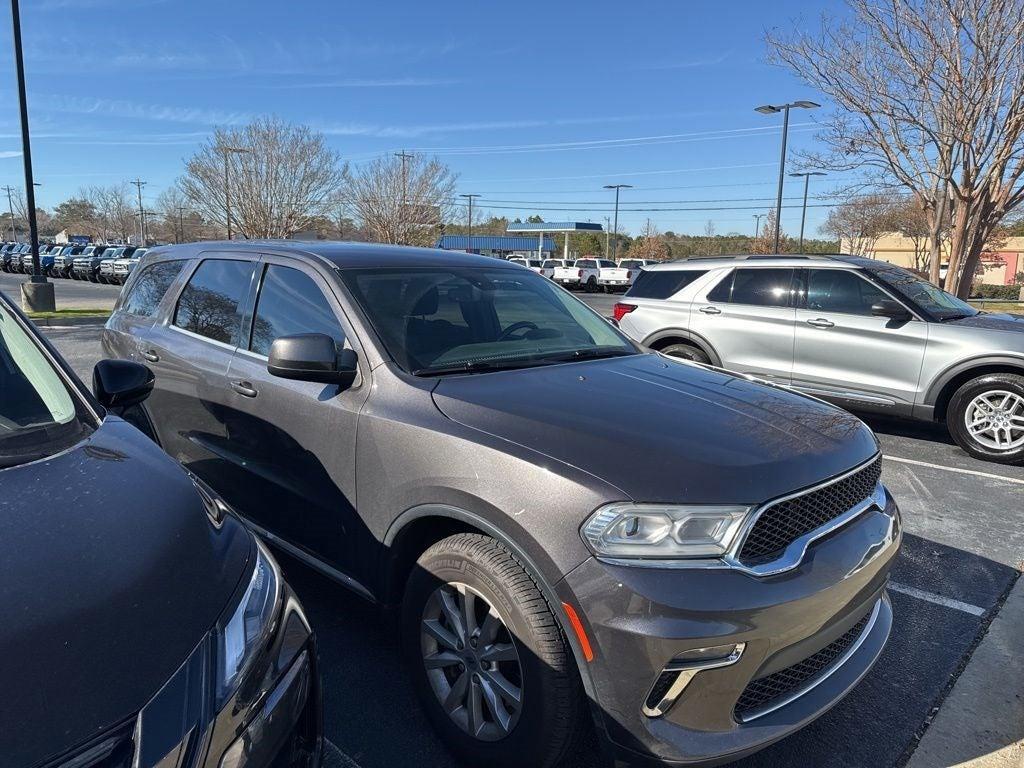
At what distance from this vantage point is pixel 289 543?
10.5 ft

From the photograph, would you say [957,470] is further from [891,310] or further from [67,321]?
[67,321]

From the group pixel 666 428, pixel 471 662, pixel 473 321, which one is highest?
pixel 473 321

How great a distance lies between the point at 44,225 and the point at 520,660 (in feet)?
426

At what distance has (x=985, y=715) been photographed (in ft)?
9.07

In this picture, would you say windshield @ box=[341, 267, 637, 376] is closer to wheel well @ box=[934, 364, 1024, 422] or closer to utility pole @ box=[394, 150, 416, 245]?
wheel well @ box=[934, 364, 1024, 422]

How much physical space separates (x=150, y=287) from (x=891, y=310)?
644 centimetres

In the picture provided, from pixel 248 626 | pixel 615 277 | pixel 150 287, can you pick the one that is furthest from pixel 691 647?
pixel 615 277

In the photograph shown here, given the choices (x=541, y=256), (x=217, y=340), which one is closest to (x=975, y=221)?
(x=217, y=340)

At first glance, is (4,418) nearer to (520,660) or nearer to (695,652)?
(520,660)

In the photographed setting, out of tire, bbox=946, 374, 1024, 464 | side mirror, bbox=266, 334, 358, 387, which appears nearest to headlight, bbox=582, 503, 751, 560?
side mirror, bbox=266, 334, 358, 387

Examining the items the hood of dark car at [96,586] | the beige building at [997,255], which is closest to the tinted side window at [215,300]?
the hood of dark car at [96,586]

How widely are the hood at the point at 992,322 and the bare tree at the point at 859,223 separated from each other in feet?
70.7

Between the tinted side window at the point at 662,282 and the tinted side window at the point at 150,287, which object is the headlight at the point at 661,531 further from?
the tinted side window at the point at 662,282

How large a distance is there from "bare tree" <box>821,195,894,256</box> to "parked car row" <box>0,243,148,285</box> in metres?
32.0
